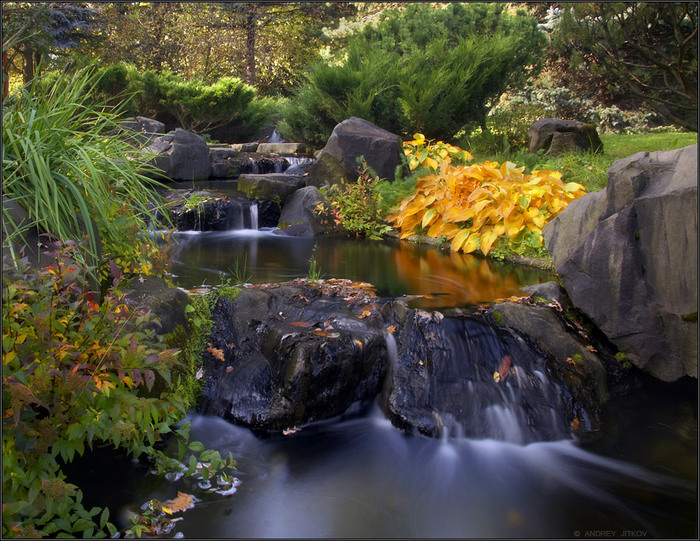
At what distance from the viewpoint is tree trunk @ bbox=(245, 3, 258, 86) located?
1966cm

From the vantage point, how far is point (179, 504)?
8.76 feet

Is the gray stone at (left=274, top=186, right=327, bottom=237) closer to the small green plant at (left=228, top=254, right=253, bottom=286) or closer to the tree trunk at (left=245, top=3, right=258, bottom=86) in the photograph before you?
the small green plant at (left=228, top=254, right=253, bottom=286)

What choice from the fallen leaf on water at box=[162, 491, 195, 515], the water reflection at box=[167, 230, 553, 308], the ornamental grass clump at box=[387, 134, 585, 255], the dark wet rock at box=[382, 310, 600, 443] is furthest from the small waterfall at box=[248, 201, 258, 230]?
the fallen leaf on water at box=[162, 491, 195, 515]

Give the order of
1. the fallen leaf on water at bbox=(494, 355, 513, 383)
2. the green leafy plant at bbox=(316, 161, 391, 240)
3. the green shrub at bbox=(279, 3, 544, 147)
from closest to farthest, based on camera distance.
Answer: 1. the fallen leaf on water at bbox=(494, 355, 513, 383)
2. the green leafy plant at bbox=(316, 161, 391, 240)
3. the green shrub at bbox=(279, 3, 544, 147)

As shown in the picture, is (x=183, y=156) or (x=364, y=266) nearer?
(x=364, y=266)

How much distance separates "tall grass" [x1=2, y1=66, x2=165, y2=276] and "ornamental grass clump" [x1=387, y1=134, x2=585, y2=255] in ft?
13.6

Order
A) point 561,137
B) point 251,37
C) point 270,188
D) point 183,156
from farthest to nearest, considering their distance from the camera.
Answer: point 251,37, point 183,156, point 561,137, point 270,188

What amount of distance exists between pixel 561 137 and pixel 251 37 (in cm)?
1420

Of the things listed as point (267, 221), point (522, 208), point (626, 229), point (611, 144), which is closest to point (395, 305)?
point (626, 229)

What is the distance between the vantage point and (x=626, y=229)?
4.04m

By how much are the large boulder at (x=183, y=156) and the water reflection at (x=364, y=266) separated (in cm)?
275

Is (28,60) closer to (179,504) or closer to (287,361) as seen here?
(287,361)

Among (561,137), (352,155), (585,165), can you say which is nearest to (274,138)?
(352,155)

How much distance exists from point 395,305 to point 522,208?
9.48 feet
